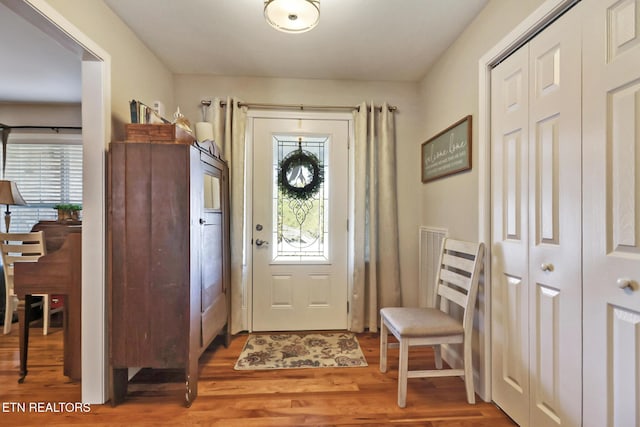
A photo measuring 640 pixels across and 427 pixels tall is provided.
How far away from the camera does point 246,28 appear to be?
2025 mm

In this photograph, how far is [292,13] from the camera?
1.62 m

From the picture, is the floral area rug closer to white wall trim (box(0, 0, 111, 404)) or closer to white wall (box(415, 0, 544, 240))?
white wall trim (box(0, 0, 111, 404))

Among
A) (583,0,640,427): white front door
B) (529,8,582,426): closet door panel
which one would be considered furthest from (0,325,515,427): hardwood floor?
(583,0,640,427): white front door

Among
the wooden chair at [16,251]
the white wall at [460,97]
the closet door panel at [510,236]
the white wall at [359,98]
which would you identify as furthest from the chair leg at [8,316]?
the closet door panel at [510,236]

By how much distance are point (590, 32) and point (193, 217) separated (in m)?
2.08

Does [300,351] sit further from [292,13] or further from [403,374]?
[292,13]

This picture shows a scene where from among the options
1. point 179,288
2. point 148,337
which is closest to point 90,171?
point 179,288

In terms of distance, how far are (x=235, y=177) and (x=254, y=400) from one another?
5.75ft

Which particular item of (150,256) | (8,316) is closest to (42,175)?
(8,316)

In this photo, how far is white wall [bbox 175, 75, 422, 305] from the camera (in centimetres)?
274

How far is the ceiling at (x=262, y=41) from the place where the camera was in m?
1.84

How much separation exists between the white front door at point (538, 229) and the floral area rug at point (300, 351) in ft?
3.48

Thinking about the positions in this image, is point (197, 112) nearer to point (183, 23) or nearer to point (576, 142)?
point (183, 23)

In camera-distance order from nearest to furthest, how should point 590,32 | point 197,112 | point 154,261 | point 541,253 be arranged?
point 590,32, point 541,253, point 154,261, point 197,112
